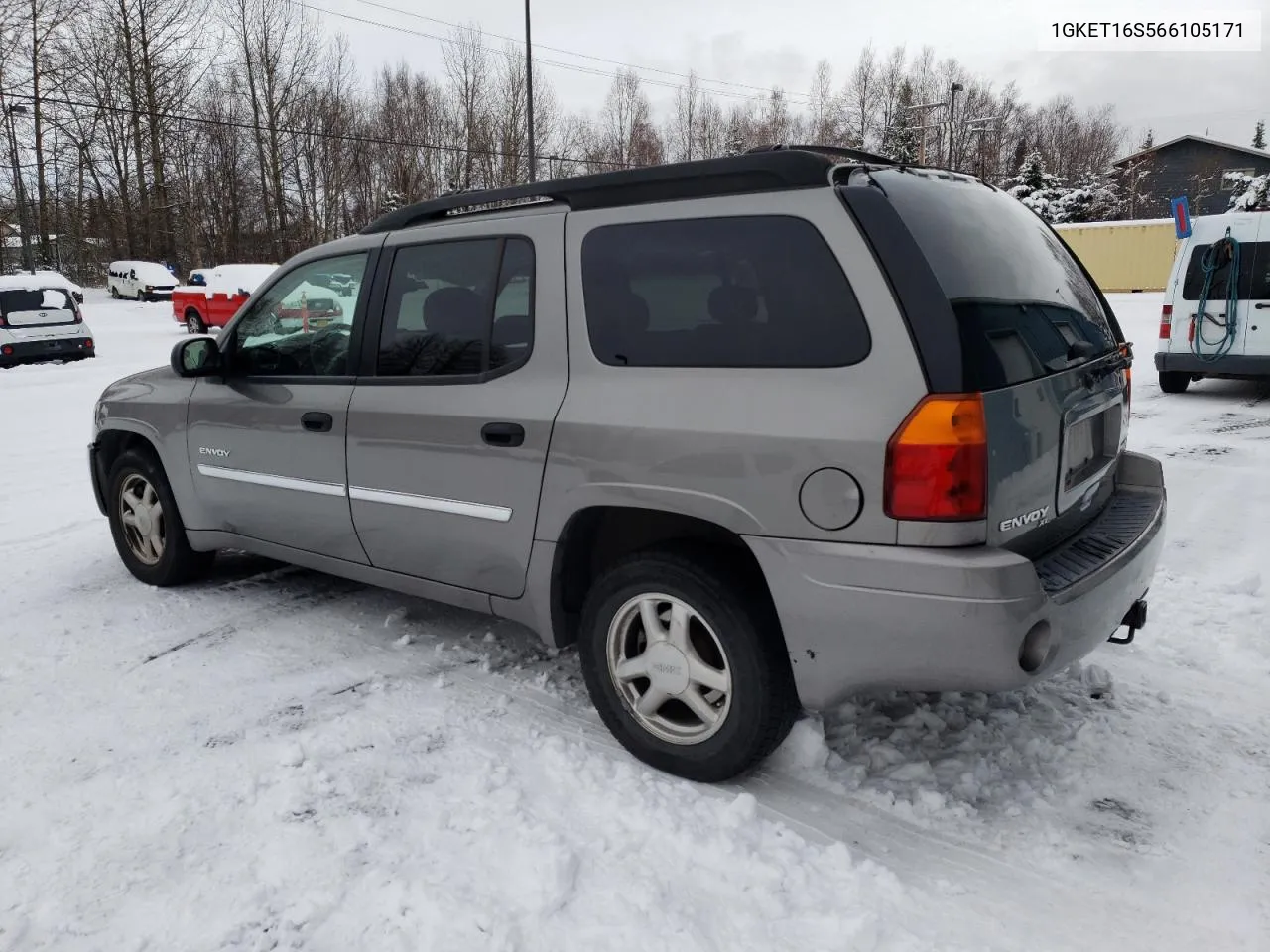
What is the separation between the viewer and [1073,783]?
2939 millimetres

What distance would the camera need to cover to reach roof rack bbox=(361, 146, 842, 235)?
269cm

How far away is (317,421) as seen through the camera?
12.8 ft

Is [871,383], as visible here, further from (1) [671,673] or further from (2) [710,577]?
(1) [671,673]

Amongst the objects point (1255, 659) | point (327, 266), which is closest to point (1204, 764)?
point (1255, 659)

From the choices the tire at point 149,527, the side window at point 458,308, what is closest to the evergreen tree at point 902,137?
the tire at point 149,527

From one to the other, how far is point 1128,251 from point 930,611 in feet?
115

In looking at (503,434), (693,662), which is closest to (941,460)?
(693,662)

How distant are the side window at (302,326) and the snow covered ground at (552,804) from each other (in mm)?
1244

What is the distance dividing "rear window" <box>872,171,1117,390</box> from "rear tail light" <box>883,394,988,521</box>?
104mm

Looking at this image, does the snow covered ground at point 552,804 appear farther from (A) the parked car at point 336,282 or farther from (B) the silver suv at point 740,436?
(A) the parked car at point 336,282

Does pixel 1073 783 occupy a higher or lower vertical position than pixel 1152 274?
lower

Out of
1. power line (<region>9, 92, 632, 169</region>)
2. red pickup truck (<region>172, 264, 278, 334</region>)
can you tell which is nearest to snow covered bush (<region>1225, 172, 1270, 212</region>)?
power line (<region>9, 92, 632, 169</region>)

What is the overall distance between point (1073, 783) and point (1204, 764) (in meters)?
0.50

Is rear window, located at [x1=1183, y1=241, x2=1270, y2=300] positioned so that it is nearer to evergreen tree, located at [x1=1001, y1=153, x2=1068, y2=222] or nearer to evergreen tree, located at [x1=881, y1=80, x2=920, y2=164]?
evergreen tree, located at [x1=1001, y1=153, x2=1068, y2=222]
